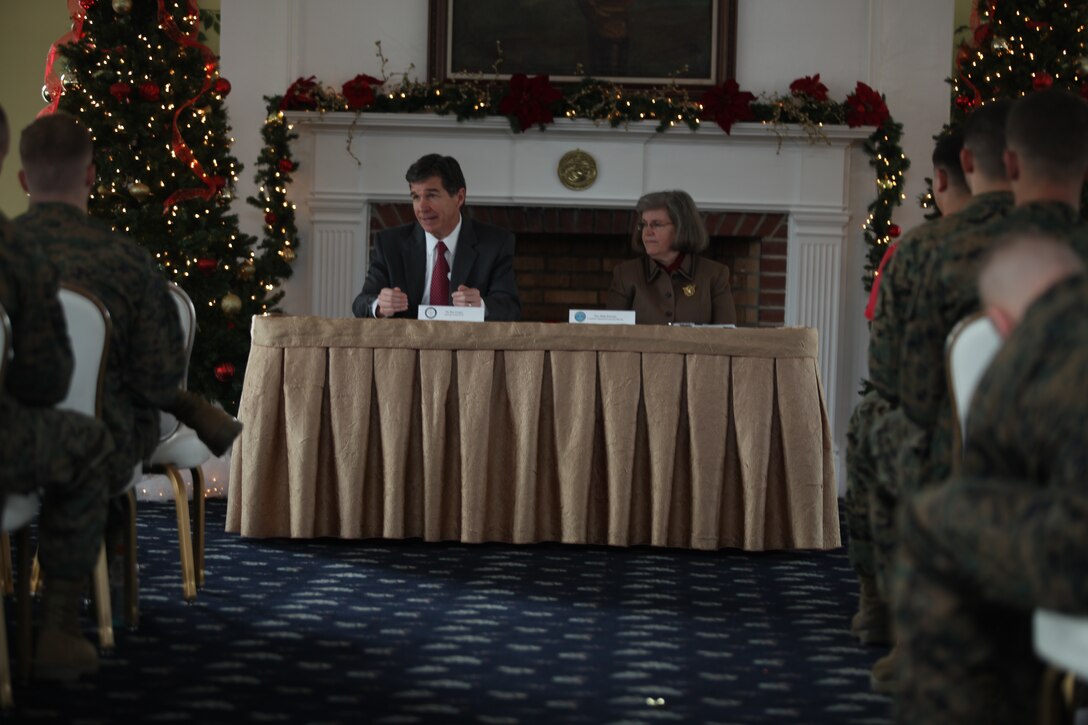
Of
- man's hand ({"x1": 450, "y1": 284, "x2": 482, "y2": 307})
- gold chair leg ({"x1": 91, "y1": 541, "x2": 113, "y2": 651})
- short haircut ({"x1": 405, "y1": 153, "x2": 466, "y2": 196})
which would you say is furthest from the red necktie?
gold chair leg ({"x1": 91, "y1": 541, "x2": 113, "y2": 651})

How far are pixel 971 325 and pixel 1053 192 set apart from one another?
1.16 ft

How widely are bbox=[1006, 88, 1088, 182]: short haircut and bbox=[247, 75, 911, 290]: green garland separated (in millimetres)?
3919

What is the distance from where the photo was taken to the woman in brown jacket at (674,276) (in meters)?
5.05

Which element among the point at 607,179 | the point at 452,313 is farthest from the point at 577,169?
the point at 452,313

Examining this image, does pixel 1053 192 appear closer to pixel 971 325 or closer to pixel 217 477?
pixel 971 325

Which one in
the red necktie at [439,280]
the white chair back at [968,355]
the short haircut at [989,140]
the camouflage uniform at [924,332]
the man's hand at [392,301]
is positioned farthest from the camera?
the red necktie at [439,280]

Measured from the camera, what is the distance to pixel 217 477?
586 centimetres

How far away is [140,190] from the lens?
604cm

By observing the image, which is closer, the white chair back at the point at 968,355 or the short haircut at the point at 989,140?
the white chair back at the point at 968,355

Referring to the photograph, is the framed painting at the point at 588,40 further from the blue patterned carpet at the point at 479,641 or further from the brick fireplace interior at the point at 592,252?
the blue patterned carpet at the point at 479,641

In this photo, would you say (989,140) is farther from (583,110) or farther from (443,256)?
(583,110)

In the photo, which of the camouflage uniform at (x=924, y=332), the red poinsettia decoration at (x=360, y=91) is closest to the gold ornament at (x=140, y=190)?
the red poinsettia decoration at (x=360, y=91)

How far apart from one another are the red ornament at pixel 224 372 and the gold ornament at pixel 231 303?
23cm

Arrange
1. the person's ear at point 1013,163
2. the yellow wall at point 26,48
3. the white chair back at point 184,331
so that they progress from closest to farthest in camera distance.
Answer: the person's ear at point 1013,163 → the white chair back at point 184,331 → the yellow wall at point 26,48
